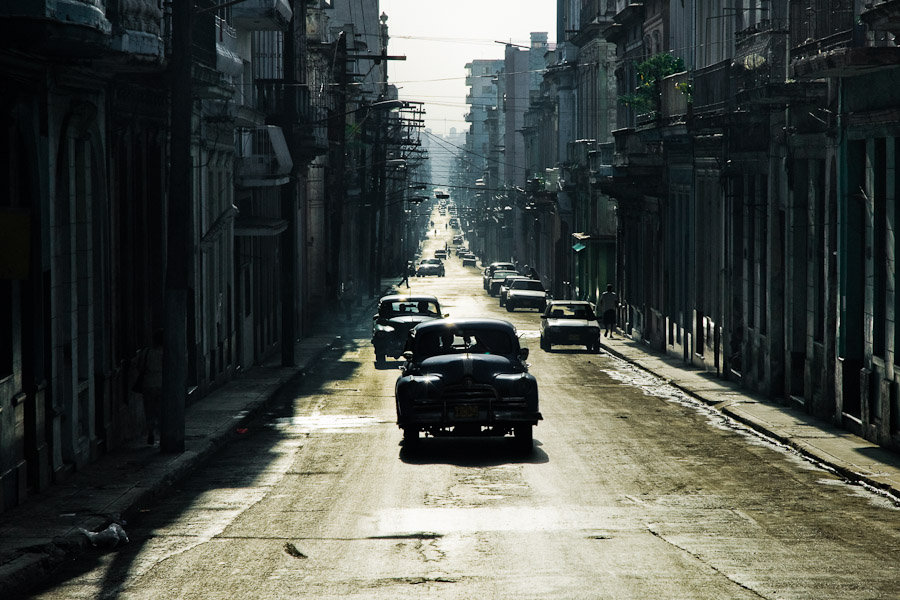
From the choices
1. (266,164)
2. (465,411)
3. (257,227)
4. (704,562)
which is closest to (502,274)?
(266,164)

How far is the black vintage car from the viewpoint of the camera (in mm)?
39000

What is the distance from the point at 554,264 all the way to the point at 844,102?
61681mm

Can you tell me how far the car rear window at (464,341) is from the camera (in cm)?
2127

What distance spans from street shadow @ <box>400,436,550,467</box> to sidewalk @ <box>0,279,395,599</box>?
296cm

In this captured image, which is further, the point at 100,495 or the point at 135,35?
the point at 135,35

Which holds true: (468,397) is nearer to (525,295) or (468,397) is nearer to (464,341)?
(464,341)

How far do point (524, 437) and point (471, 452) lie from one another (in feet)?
2.80

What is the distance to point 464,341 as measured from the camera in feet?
70.2

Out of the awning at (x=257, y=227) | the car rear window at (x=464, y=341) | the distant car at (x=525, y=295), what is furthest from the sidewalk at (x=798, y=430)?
the distant car at (x=525, y=295)

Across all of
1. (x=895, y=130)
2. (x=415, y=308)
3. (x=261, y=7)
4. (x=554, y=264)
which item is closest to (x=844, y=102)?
(x=895, y=130)

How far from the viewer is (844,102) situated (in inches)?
909

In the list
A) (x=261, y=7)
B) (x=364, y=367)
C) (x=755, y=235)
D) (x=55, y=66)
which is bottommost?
(x=364, y=367)

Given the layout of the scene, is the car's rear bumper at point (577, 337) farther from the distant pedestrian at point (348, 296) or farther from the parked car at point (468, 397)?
the parked car at point (468, 397)

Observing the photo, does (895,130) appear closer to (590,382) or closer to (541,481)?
(541,481)
